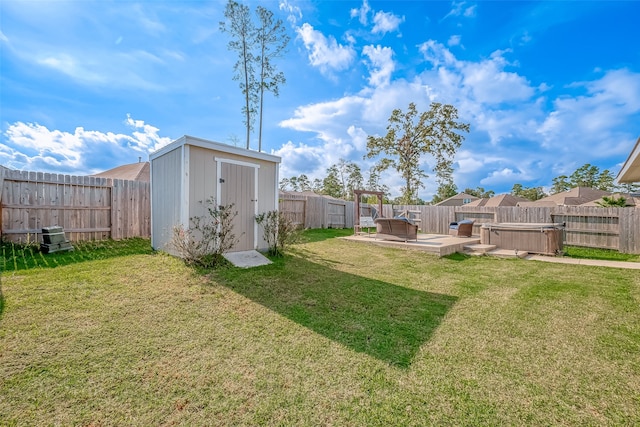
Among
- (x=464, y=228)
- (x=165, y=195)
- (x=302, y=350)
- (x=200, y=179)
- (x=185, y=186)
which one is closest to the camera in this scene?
(x=302, y=350)

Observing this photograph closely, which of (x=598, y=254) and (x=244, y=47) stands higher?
(x=244, y=47)

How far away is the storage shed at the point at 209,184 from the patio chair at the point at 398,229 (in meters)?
3.95

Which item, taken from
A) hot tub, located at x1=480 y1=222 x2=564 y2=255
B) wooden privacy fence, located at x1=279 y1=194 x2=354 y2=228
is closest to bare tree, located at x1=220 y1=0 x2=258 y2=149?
wooden privacy fence, located at x1=279 y1=194 x2=354 y2=228

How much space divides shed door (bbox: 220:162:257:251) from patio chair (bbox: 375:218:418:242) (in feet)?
14.8

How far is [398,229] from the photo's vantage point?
8344 millimetres

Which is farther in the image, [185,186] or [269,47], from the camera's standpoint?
[269,47]

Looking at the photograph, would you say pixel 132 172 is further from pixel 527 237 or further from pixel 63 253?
pixel 527 237

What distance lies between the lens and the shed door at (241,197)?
555cm

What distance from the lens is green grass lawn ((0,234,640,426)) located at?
1672mm

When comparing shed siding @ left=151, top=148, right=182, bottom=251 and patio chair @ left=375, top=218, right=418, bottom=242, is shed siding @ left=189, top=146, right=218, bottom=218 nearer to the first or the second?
shed siding @ left=151, top=148, right=182, bottom=251

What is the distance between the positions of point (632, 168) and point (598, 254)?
5597 millimetres

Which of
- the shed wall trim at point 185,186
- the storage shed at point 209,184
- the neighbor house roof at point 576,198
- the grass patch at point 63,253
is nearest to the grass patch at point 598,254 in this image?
the storage shed at point 209,184

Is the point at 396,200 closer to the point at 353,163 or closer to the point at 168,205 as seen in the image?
the point at 353,163

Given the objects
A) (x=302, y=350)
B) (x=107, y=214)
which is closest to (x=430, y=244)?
(x=302, y=350)
